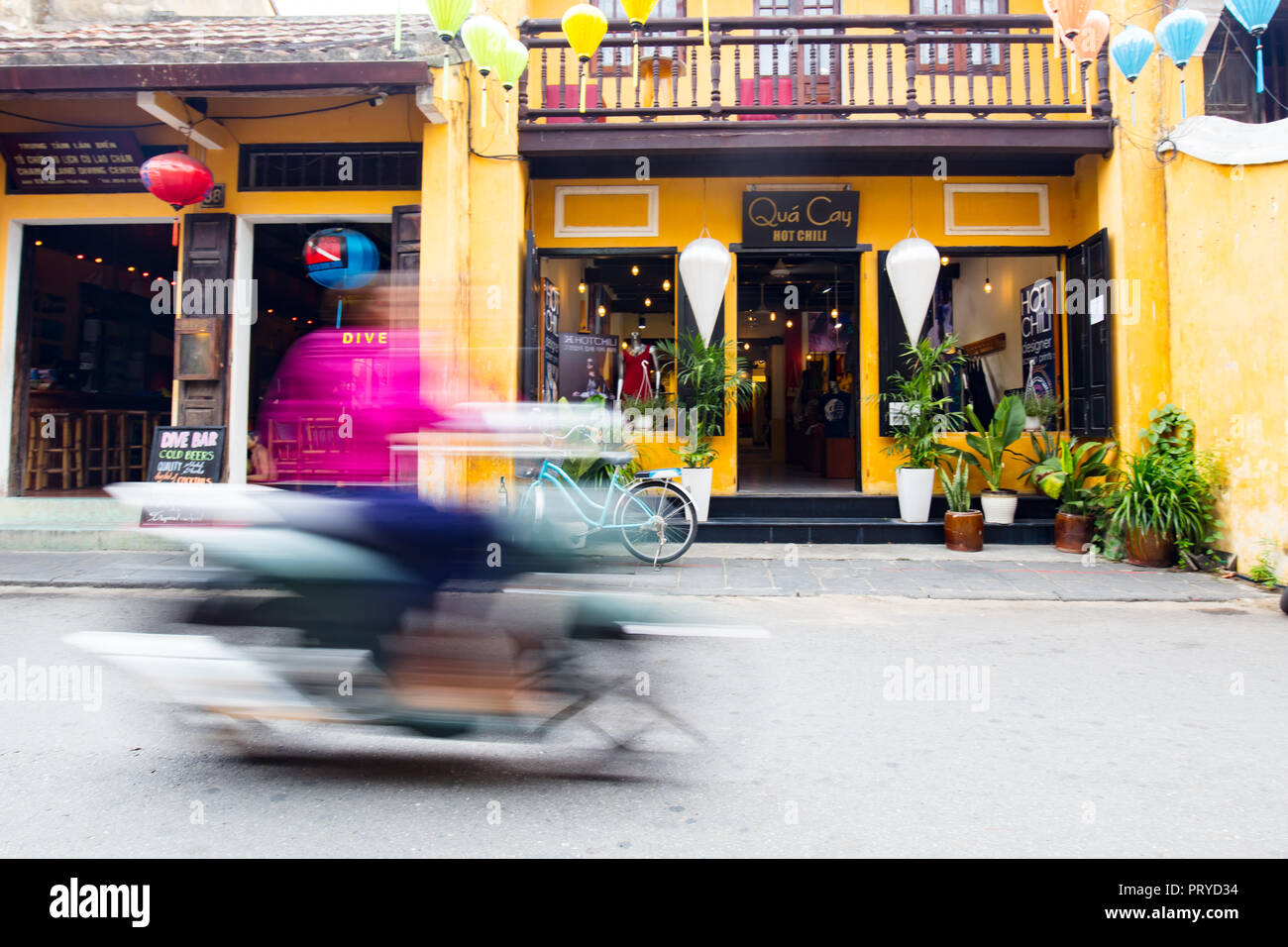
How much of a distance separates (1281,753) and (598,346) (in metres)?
8.67

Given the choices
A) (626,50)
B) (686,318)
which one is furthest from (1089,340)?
(626,50)

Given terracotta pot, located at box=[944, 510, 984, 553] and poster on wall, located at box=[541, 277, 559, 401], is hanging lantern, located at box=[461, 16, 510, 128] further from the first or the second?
terracotta pot, located at box=[944, 510, 984, 553]

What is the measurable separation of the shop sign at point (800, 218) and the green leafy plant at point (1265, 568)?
5325 mm

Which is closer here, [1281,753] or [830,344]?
[1281,753]

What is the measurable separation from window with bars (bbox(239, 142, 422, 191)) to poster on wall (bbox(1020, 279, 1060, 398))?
769 cm

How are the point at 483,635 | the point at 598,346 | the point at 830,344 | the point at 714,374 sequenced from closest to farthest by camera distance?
the point at 483,635 → the point at 714,374 → the point at 598,346 → the point at 830,344

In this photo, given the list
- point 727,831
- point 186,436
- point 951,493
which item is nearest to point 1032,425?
point 951,493

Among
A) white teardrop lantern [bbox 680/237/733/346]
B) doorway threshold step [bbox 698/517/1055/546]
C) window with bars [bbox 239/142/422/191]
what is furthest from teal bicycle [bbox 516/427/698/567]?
window with bars [bbox 239/142/422/191]

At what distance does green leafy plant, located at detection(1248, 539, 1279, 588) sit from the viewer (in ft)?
21.7

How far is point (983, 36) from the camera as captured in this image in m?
8.64

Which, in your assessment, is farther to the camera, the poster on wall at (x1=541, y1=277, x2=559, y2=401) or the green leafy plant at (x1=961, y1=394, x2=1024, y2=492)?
the poster on wall at (x1=541, y1=277, x2=559, y2=401)

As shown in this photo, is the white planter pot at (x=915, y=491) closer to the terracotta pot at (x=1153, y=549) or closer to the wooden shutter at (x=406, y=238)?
the terracotta pot at (x=1153, y=549)

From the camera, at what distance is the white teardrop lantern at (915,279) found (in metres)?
8.80
